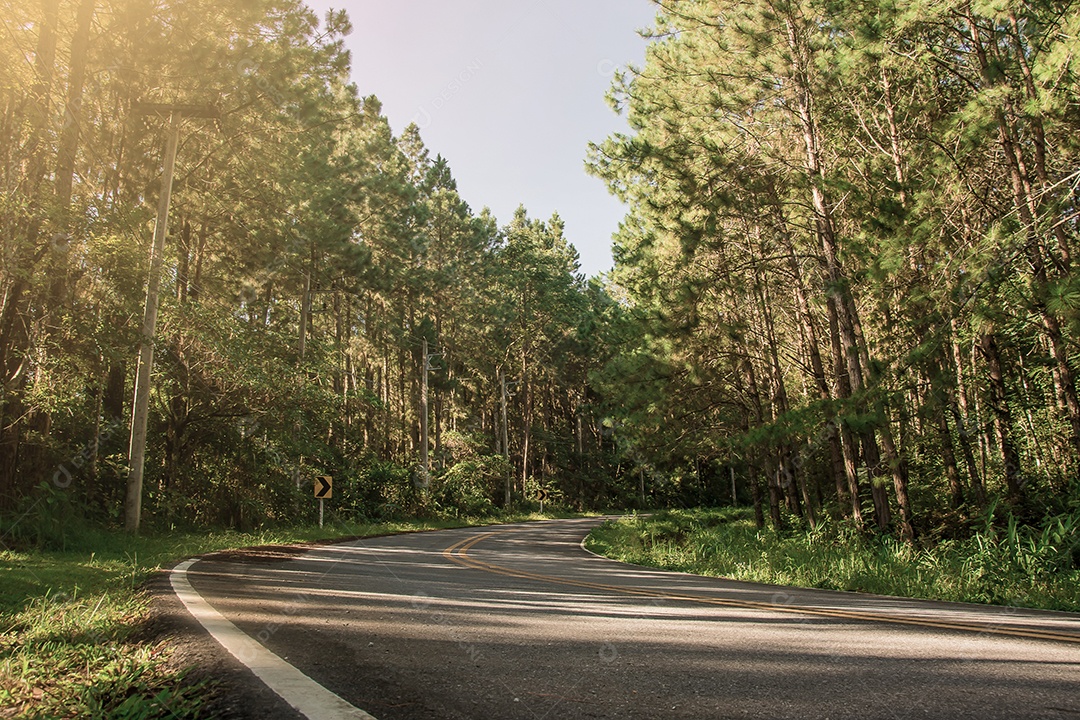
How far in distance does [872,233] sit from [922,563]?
5820mm

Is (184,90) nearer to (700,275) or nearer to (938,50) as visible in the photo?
(700,275)

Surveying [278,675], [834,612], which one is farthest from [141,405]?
[834,612]

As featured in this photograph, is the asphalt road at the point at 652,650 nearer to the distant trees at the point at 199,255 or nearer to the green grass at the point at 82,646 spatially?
the green grass at the point at 82,646

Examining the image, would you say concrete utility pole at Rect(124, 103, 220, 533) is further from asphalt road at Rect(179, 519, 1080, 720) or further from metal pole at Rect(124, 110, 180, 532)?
asphalt road at Rect(179, 519, 1080, 720)

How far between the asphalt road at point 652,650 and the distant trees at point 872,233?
18.4ft

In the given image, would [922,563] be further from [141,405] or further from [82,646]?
[141,405]

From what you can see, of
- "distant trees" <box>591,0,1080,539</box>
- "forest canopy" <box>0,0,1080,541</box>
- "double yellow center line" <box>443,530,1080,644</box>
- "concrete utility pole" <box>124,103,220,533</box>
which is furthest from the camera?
"concrete utility pole" <box>124,103,220,533</box>

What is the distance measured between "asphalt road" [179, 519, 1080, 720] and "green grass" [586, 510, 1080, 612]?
1.61 m

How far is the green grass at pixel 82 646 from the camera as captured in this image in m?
3.28

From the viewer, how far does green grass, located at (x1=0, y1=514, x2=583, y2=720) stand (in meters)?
3.28

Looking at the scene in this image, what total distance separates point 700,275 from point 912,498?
768cm

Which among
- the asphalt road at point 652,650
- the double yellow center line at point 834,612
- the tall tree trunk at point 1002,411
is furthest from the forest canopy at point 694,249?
the asphalt road at point 652,650

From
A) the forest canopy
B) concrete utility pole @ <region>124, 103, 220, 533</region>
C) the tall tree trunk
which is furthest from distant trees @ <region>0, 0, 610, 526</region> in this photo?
the tall tree trunk

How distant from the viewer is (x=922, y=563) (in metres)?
10.4
